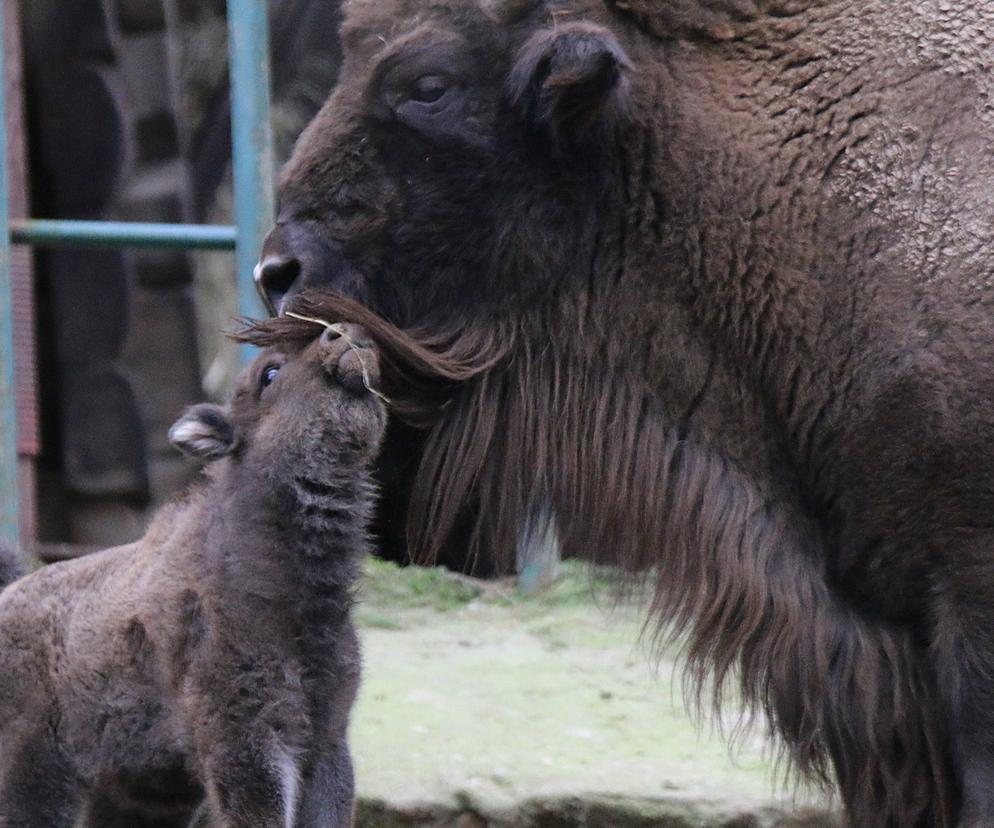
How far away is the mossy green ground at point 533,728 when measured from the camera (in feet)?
13.2

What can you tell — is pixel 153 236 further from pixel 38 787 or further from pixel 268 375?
pixel 38 787

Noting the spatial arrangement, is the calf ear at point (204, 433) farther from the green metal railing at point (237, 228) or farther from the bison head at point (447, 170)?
the green metal railing at point (237, 228)

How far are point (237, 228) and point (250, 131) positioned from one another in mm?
245

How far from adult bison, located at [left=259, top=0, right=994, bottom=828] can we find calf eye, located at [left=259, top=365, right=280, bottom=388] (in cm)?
18

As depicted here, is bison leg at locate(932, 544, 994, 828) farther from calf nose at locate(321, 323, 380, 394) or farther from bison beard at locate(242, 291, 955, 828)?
calf nose at locate(321, 323, 380, 394)

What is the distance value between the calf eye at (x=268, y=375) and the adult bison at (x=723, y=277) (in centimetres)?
18

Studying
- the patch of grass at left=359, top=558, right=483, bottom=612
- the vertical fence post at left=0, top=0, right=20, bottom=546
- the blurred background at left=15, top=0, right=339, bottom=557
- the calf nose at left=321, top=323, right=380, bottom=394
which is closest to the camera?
the calf nose at left=321, top=323, right=380, bottom=394

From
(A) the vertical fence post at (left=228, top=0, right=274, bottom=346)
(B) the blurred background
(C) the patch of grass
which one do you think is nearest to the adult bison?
(A) the vertical fence post at (left=228, top=0, right=274, bottom=346)

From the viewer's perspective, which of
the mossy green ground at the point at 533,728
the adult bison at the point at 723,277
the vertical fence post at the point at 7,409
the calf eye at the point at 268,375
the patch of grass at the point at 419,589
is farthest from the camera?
the patch of grass at the point at 419,589

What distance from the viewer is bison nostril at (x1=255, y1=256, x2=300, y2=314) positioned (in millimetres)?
3322

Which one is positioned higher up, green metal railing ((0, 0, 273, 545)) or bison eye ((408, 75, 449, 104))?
bison eye ((408, 75, 449, 104))

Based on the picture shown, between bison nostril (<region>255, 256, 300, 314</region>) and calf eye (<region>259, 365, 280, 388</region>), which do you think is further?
calf eye (<region>259, 365, 280, 388</region>)

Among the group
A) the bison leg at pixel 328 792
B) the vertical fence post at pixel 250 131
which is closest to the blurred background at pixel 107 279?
the vertical fence post at pixel 250 131

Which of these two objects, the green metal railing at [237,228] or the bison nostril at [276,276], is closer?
the bison nostril at [276,276]
